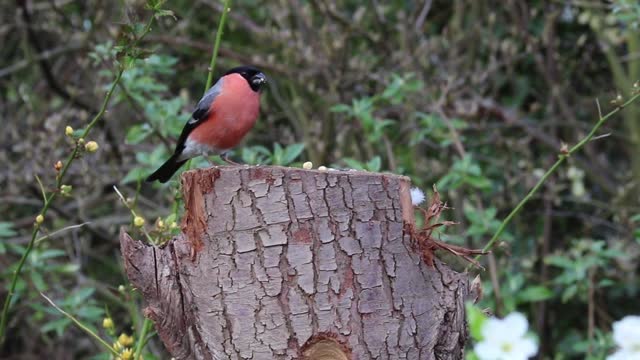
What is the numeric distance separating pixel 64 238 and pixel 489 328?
4.60 meters

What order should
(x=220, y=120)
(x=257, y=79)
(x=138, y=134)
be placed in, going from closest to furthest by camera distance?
(x=220, y=120) → (x=257, y=79) → (x=138, y=134)

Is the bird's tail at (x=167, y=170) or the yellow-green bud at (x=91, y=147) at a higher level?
the bird's tail at (x=167, y=170)

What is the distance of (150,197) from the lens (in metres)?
5.58

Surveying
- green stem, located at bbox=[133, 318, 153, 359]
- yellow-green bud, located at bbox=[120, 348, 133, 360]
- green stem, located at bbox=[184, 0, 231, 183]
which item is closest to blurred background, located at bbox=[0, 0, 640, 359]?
green stem, located at bbox=[184, 0, 231, 183]

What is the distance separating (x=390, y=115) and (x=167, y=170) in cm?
183

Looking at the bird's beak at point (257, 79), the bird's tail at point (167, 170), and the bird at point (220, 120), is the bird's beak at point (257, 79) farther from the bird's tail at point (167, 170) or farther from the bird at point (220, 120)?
the bird's tail at point (167, 170)

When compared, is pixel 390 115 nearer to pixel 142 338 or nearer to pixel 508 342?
pixel 142 338

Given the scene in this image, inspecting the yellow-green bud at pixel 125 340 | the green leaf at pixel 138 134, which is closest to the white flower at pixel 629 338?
the yellow-green bud at pixel 125 340

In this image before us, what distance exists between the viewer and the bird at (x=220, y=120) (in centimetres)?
342

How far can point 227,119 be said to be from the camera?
3424 mm

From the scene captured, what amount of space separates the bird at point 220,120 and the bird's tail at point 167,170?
Result: 28 mm

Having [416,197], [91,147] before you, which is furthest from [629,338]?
[91,147]

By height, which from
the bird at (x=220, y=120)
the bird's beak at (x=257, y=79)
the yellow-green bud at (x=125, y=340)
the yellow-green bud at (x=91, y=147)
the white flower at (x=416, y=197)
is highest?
the bird's beak at (x=257, y=79)

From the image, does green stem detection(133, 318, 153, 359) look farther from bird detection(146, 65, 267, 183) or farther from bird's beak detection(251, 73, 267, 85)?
bird's beak detection(251, 73, 267, 85)
